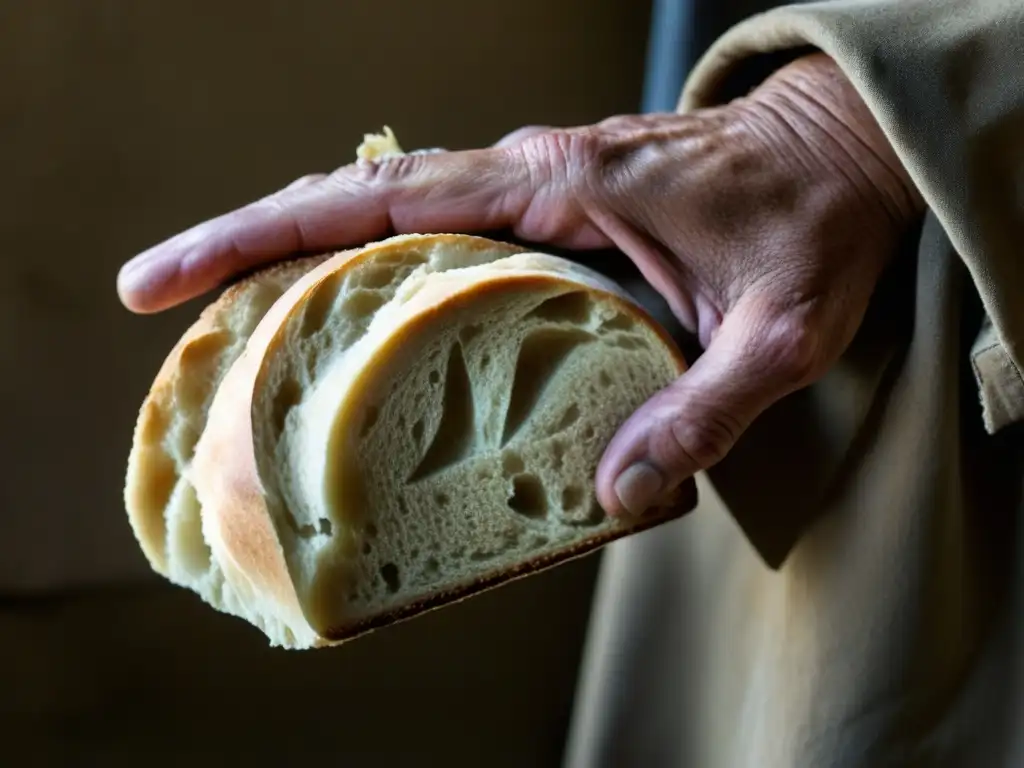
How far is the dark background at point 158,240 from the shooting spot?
94 cm

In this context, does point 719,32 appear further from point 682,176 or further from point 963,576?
point 963,576

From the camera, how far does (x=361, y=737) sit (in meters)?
1.25

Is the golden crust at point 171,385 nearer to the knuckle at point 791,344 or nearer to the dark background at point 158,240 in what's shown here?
the knuckle at point 791,344

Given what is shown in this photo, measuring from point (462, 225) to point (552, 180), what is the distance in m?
0.07

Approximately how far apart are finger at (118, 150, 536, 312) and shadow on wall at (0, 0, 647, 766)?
0.39 metres

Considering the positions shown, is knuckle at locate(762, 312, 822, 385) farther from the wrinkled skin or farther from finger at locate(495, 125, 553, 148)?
finger at locate(495, 125, 553, 148)

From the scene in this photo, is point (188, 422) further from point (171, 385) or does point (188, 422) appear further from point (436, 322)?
point (436, 322)

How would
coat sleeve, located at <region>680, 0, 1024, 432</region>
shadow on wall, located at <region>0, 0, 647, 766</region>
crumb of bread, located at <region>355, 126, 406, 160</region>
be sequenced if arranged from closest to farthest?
coat sleeve, located at <region>680, 0, 1024, 432</region>, crumb of bread, located at <region>355, 126, 406, 160</region>, shadow on wall, located at <region>0, 0, 647, 766</region>

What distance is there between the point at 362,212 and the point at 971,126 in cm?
38

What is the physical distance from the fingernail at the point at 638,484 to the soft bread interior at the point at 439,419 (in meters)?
0.04

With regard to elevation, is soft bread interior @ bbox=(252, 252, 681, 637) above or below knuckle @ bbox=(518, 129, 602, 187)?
below

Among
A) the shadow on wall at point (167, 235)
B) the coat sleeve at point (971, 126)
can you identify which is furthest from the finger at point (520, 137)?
the shadow on wall at point (167, 235)

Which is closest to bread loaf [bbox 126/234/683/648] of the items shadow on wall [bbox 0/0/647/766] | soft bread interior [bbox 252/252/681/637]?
soft bread interior [bbox 252/252/681/637]

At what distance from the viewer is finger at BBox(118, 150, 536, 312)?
63cm
